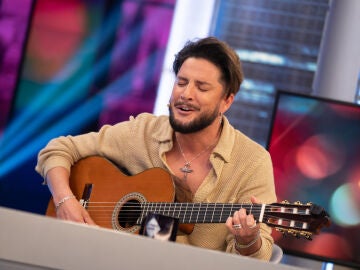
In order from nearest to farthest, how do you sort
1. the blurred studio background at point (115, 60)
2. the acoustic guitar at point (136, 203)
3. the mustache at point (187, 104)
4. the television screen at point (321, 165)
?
the acoustic guitar at point (136, 203) → the mustache at point (187, 104) → the television screen at point (321, 165) → the blurred studio background at point (115, 60)

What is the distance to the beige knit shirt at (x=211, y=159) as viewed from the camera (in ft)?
7.30

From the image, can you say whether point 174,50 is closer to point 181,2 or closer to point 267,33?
point 181,2

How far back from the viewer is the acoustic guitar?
195 centimetres

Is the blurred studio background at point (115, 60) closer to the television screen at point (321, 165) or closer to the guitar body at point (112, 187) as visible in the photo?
the television screen at point (321, 165)

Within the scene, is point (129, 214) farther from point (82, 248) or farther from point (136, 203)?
point (82, 248)

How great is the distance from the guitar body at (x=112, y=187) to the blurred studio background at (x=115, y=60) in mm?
1826

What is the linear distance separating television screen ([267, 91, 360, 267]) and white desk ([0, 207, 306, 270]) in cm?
224

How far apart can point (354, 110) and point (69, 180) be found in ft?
5.23

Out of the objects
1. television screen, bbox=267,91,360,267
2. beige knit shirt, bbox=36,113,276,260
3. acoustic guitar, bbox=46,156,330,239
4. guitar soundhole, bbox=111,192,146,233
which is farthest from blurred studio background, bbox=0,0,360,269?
guitar soundhole, bbox=111,192,146,233

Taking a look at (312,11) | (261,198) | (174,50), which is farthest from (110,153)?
(312,11)

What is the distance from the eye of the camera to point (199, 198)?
222 cm

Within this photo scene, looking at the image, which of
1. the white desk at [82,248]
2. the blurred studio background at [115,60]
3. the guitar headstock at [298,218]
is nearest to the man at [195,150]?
the guitar headstock at [298,218]

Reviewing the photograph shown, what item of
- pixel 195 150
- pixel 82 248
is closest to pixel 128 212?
pixel 195 150

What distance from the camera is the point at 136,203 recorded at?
2203 mm
